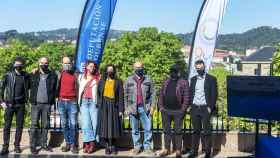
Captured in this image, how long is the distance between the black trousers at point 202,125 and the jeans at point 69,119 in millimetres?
2386

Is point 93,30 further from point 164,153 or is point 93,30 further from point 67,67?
point 164,153

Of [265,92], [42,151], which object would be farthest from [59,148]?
[265,92]

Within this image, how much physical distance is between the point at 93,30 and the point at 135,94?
2577 millimetres

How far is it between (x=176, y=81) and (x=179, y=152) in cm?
141

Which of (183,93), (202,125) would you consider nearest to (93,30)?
(183,93)

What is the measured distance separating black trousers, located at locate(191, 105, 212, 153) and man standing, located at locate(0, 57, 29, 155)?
11.0 ft

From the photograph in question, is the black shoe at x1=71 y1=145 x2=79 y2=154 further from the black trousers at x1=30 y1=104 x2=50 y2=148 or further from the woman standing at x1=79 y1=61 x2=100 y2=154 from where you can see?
the black trousers at x1=30 y1=104 x2=50 y2=148

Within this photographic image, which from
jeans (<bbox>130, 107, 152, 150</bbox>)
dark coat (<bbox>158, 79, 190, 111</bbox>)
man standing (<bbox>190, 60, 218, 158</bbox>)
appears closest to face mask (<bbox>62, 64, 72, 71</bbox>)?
jeans (<bbox>130, 107, 152, 150</bbox>)

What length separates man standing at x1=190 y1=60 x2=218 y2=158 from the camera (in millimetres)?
10070

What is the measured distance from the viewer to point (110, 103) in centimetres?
1048

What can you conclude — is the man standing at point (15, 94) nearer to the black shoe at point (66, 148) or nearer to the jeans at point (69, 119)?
the jeans at point (69, 119)

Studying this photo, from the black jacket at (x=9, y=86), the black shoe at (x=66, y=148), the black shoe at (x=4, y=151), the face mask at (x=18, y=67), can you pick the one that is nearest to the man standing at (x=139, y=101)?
the black shoe at (x=66, y=148)

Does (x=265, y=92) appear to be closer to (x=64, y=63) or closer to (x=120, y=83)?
(x=120, y=83)

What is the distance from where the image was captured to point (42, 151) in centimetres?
1061
